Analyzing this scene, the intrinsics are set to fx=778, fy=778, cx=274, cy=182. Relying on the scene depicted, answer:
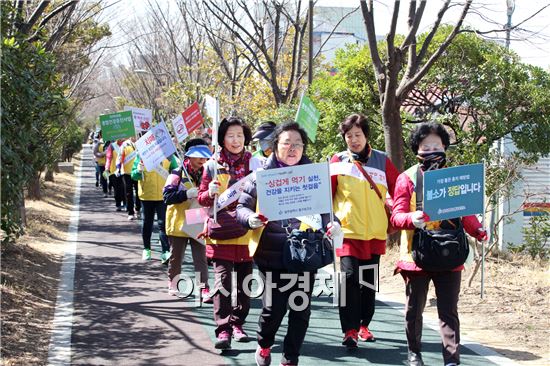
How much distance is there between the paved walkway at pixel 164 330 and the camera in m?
6.08

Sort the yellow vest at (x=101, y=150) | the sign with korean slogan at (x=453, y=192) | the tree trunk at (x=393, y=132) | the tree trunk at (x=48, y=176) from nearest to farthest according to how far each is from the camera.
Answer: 1. the sign with korean slogan at (x=453, y=192)
2. the tree trunk at (x=393, y=132)
3. the yellow vest at (x=101, y=150)
4. the tree trunk at (x=48, y=176)

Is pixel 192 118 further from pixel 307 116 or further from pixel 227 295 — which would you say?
pixel 227 295

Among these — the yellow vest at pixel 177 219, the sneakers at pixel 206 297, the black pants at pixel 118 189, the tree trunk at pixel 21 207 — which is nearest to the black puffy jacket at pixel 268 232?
the sneakers at pixel 206 297

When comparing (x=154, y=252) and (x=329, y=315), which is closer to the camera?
(x=329, y=315)

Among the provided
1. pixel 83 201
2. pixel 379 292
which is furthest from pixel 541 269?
pixel 83 201

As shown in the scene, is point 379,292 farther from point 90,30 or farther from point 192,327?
point 90,30

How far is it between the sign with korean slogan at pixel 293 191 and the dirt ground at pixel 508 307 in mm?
2107

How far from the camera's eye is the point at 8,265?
936 centimetres

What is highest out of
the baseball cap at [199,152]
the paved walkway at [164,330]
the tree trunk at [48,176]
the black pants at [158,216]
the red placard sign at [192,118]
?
the red placard sign at [192,118]

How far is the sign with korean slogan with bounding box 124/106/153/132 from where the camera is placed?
12219 millimetres

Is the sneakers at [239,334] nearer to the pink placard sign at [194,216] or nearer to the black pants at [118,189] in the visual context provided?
the pink placard sign at [194,216]

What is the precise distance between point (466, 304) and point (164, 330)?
3091 millimetres

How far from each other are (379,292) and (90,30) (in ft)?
36.1

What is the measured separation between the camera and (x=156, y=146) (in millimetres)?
8609
